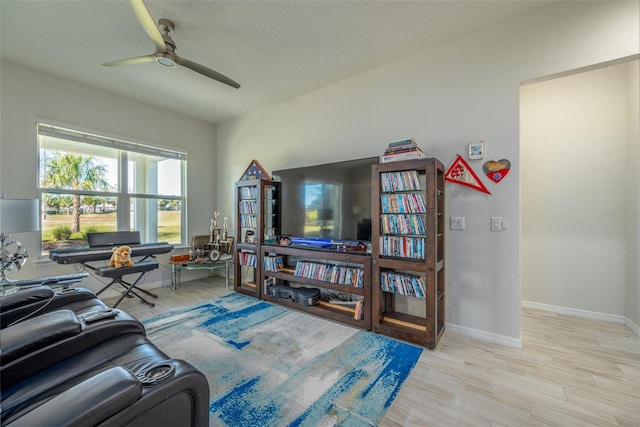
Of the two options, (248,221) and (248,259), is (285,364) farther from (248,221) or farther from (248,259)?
(248,221)

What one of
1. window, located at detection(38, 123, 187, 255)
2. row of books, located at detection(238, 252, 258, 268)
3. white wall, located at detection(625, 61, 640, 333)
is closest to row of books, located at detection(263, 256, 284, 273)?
row of books, located at detection(238, 252, 258, 268)

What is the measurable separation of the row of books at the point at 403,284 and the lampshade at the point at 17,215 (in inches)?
122

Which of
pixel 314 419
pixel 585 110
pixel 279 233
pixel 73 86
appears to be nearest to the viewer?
pixel 314 419

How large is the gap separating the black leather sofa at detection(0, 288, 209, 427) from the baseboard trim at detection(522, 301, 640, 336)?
361 cm

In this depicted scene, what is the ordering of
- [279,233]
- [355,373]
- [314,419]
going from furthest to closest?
[279,233] < [355,373] < [314,419]

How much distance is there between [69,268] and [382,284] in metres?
3.94

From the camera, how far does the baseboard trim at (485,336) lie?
222 centimetres

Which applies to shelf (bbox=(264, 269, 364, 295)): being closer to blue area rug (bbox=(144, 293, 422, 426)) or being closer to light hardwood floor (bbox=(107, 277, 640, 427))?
blue area rug (bbox=(144, 293, 422, 426))

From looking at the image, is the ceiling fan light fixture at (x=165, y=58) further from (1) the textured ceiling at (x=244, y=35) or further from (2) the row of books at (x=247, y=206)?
(2) the row of books at (x=247, y=206)

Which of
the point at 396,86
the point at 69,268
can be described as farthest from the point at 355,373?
the point at 69,268

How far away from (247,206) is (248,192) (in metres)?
0.20

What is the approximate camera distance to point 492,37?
233 centimetres

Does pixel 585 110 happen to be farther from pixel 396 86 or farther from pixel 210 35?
pixel 210 35

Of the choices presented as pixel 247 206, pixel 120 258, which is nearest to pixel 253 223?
pixel 247 206
